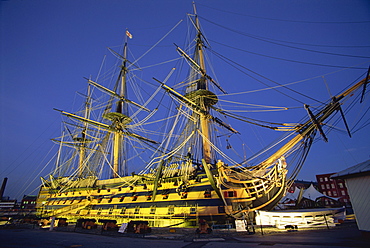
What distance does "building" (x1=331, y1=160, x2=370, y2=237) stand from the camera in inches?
307

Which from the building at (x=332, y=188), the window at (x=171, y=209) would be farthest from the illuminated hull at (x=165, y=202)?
the building at (x=332, y=188)

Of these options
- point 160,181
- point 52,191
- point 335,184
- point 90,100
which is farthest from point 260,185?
point 335,184

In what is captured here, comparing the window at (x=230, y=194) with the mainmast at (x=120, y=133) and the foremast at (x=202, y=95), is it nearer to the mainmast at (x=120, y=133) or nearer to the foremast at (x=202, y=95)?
the foremast at (x=202, y=95)

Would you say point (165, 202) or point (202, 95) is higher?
point (202, 95)

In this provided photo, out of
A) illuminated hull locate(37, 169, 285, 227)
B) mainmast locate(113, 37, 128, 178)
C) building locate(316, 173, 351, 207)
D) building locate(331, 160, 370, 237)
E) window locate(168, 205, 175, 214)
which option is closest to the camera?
building locate(331, 160, 370, 237)

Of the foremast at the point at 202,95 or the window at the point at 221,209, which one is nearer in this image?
the window at the point at 221,209

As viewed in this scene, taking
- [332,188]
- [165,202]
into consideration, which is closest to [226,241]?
[165,202]

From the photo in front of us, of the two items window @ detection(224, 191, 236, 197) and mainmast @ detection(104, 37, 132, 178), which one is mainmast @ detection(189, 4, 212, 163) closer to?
window @ detection(224, 191, 236, 197)

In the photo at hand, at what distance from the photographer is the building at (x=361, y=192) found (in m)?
7.79

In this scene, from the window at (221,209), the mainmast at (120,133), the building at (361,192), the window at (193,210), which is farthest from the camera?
the mainmast at (120,133)

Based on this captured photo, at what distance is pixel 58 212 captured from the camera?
96.3ft

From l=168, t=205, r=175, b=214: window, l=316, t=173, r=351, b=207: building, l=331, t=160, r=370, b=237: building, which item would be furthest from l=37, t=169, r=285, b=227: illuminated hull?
l=316, t=173, r=351, b=207: building

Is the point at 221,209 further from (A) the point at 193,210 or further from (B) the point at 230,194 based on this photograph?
(A) the point at 193,210

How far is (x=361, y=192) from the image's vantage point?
26.4 feet
